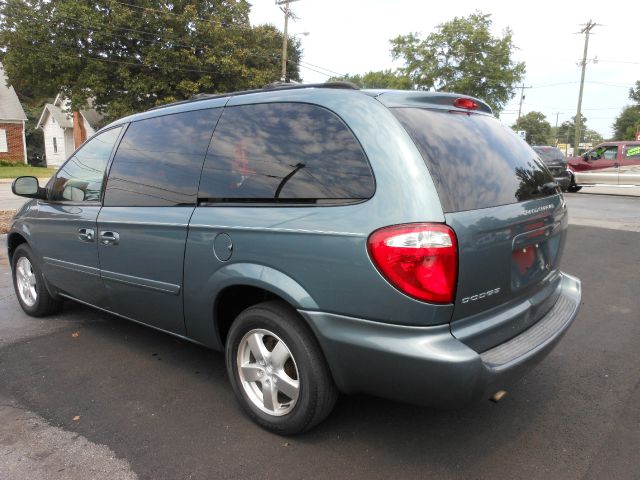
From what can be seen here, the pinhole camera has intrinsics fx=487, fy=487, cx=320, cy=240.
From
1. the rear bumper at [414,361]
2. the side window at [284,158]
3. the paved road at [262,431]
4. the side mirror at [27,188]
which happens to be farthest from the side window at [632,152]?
the side mirror at [27,188]

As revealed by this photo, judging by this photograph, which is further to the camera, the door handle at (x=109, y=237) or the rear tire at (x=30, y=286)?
the rear tire at (x=30, y=286)

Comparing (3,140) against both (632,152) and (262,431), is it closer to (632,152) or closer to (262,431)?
(632,152)

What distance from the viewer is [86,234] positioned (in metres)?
3.53

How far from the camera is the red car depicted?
16.3 m

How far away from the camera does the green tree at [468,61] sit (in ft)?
124

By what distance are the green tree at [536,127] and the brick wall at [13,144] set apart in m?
92.0

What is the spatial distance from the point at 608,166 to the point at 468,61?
79.1ft

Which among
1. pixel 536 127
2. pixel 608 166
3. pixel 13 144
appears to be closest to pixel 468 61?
pixel 608 166

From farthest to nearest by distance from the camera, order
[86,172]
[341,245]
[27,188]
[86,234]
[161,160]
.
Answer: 1. [27,188]
2. [86,172]
3. [86,234]
4. [161,160]
5. [341,245]

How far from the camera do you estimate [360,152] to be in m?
2.24

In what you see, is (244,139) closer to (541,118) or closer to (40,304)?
(40,304)

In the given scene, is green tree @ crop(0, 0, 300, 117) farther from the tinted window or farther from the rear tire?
the tinted window

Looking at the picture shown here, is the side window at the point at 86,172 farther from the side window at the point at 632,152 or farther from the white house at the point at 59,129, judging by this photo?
the white house at the point at 59,129

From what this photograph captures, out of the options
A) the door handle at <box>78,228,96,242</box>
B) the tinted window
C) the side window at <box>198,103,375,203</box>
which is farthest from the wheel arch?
the side window at <box>198,103,375,203</box>
